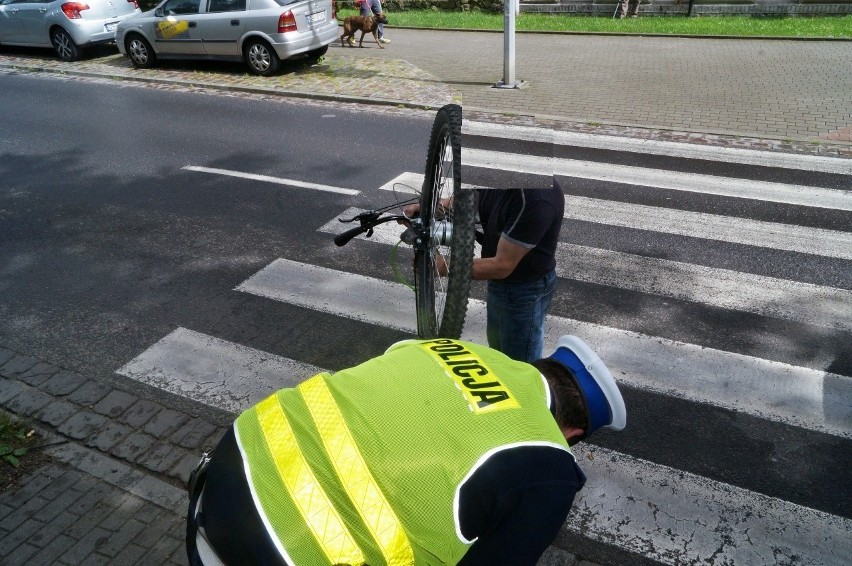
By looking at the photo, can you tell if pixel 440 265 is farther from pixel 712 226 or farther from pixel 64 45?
pixel 64 45

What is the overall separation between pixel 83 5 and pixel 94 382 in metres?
14.0

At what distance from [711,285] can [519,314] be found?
9.77 ft

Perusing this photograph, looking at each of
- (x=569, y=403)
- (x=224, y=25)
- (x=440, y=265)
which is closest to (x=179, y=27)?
(x=224, y=25)

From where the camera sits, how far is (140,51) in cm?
1498

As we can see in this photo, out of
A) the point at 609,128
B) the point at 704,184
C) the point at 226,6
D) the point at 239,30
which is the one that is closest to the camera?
the point at 704,184

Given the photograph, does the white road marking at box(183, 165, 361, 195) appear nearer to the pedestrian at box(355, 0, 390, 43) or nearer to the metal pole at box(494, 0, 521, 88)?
the metal pole at box(494, 0, 521, 88)

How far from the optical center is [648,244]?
6.77 meters

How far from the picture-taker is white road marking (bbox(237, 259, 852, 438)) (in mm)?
4539

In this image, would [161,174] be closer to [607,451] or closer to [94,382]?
[94,382]

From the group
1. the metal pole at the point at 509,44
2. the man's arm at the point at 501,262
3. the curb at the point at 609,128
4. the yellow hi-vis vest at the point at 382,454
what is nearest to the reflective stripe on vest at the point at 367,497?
the yellow hi-vis vest at the point at 382,454

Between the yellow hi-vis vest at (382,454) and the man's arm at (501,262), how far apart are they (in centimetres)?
130

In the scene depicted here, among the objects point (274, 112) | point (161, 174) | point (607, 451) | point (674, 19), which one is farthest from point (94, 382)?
point (674, 19)

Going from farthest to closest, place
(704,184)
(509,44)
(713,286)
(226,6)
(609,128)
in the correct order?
(226,6), (509,44), (609,128), (704,184), (713,286)

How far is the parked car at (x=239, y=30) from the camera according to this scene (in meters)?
13.4
